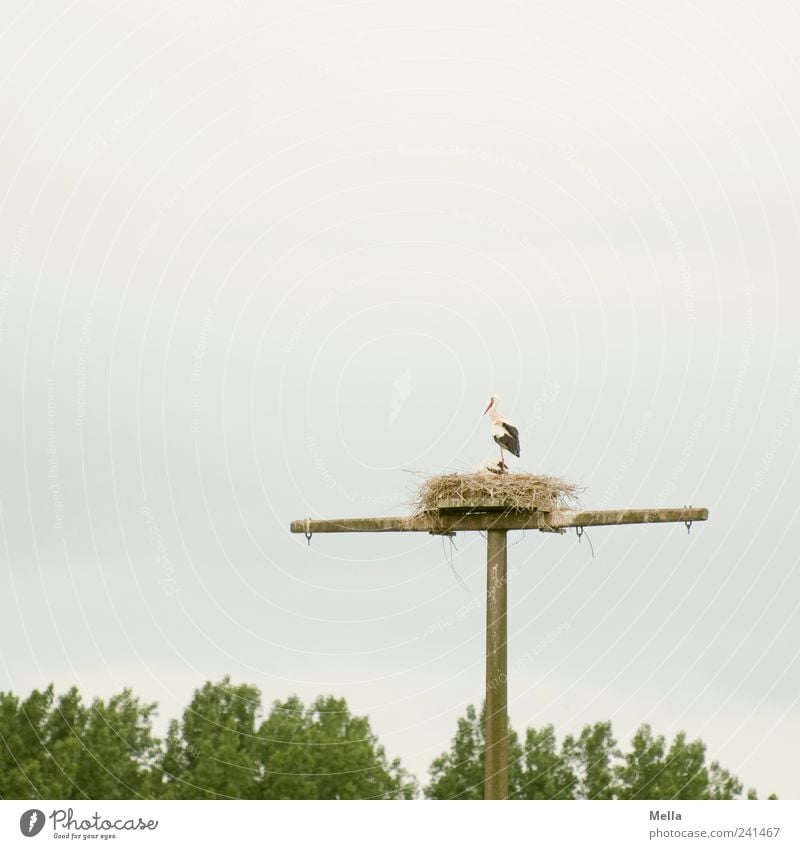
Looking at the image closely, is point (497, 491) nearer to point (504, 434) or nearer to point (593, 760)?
point (504, 434)

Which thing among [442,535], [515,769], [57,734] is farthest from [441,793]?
[442,535]

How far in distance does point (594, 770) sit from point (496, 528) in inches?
941

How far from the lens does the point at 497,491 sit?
15.7m

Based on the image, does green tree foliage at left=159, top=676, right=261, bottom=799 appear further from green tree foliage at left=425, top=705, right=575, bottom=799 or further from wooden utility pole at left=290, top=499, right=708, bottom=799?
wooden utility pole at left=290, top=499, right=708, bottom=799

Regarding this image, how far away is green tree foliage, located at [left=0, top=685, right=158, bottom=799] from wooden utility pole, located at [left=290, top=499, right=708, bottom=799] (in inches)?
818

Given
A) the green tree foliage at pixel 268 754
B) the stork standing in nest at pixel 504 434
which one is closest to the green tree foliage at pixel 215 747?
the green tree foliage at pixel 268 754
